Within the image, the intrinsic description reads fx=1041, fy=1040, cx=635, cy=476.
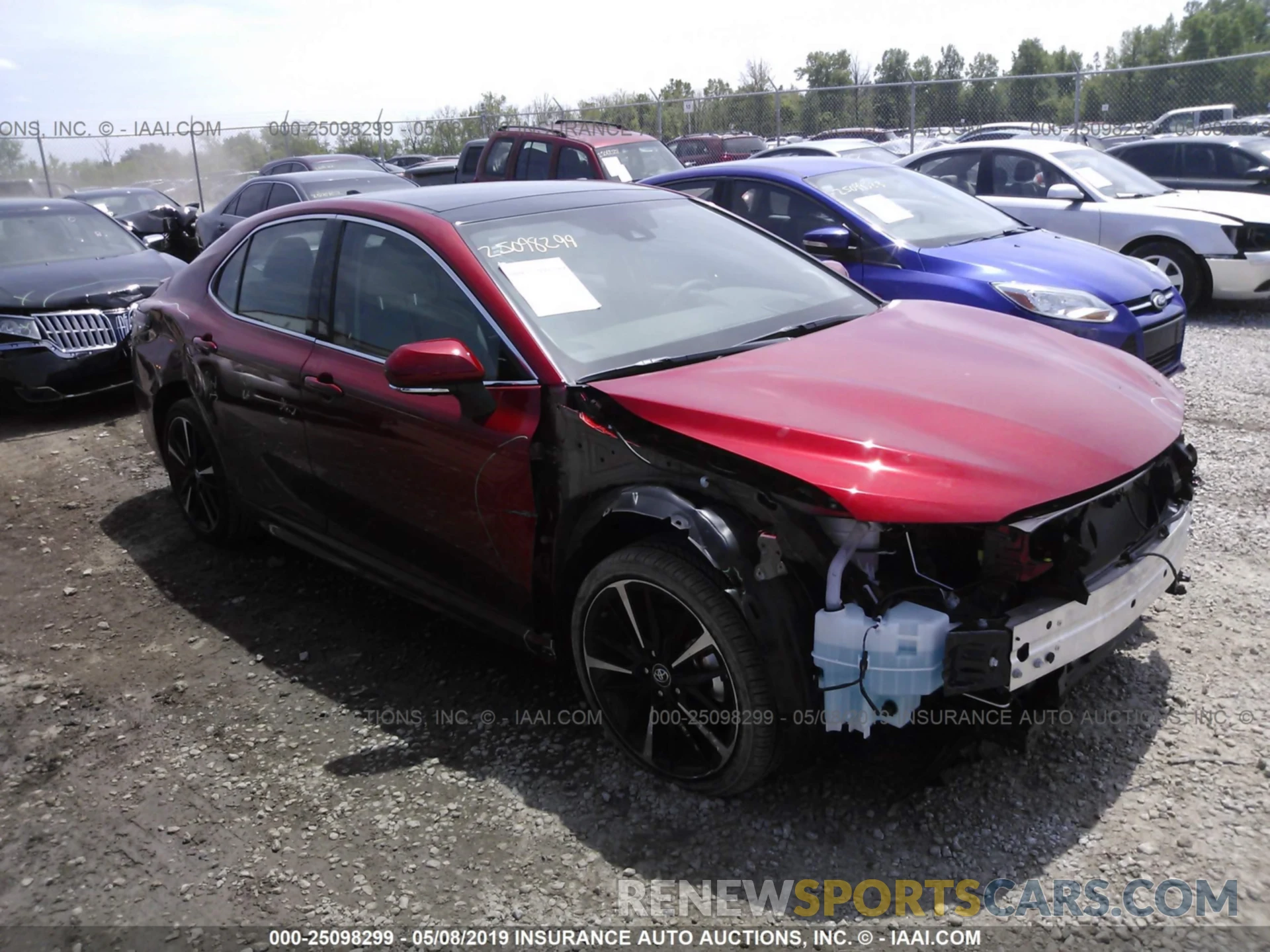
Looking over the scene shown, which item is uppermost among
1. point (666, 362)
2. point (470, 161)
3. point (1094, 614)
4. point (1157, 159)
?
point (470, 161)

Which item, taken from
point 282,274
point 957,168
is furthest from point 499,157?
point 282,274

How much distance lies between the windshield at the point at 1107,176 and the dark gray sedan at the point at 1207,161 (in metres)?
2.48

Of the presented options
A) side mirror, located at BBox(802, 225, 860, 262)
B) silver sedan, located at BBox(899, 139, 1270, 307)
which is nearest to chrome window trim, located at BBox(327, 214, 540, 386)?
Answer: side mirror, located at BBox(802, 225, 860, 262)

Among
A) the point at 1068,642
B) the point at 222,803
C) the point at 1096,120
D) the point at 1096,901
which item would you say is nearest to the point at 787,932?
the point at 1096,901

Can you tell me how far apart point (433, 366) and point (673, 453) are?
831mm

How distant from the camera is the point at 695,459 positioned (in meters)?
2.87

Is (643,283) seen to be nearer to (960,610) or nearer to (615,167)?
Result: (960,610)

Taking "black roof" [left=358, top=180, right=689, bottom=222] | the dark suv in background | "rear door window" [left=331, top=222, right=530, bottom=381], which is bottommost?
"rear door window" [left=331, top=222, right=530, bottom=381]

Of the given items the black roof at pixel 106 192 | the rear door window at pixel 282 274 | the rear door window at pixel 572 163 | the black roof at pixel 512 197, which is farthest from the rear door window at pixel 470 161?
the black roof at pixel 512 197

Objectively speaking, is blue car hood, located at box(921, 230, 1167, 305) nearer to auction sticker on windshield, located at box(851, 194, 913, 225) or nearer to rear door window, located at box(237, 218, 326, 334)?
auction sticker on windshield, located at box(851, 194, 913, 225)

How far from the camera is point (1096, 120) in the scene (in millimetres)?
21062

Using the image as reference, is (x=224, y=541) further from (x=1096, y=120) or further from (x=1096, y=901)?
(x=1096, y=120)

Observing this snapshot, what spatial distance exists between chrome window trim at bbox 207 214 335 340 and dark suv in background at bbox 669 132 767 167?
59.4 feet

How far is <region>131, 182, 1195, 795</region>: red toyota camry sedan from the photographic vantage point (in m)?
2.68
